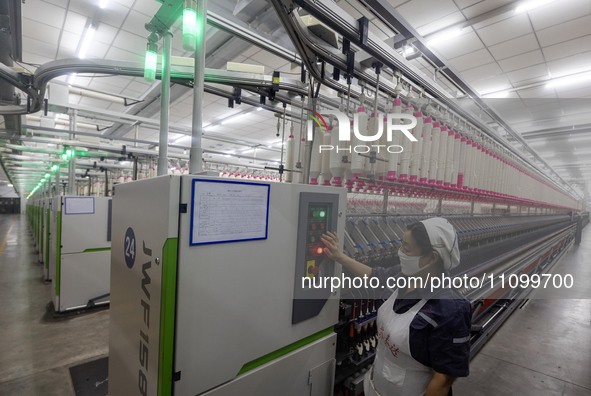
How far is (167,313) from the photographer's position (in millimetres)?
860

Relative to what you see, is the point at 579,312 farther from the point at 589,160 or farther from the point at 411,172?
the point at 589,160

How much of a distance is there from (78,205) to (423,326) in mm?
3876

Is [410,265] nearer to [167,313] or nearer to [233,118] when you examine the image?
[167,313]

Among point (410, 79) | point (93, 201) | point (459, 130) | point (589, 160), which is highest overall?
point (589, 160)

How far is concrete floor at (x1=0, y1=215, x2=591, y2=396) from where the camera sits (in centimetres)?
237

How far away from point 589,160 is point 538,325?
34.1ft

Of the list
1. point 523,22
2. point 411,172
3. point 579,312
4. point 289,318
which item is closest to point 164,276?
point 289,318

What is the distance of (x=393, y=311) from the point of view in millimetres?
1295

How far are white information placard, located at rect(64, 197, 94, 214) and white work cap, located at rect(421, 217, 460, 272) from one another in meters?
3.80

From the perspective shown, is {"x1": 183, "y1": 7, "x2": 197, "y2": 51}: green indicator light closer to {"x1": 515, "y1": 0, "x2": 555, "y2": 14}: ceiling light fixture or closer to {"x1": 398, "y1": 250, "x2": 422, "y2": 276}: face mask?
{"x1": 398, "y1": 250, "x2": 422, "y2": 276}: face mask

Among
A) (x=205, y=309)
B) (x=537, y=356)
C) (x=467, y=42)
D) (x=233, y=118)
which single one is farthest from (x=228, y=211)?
(x=233, y=118)

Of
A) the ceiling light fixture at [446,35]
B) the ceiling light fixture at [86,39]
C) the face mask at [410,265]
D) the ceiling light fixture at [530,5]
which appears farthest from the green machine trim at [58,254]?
the ceiling light fixture at [530,5]

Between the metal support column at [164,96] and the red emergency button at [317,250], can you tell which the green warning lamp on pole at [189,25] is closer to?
the metal support column at [164,96]

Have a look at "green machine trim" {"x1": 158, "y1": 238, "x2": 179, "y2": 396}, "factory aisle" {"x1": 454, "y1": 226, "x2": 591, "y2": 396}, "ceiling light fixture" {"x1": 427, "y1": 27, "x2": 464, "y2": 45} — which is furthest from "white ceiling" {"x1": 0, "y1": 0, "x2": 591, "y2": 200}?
"factory aisle" {"x1": 454, "y1": 226, "x2": 591, "y2": 396}
